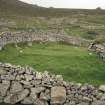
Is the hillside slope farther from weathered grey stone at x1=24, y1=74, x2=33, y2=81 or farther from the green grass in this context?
weathered grey stone at x1=24, y1=74, x2=33, y2=81

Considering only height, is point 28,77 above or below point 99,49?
above

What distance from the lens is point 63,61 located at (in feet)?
84.0

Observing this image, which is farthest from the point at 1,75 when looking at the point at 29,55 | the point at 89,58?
the point at 89,58

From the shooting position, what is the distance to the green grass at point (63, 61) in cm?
2316

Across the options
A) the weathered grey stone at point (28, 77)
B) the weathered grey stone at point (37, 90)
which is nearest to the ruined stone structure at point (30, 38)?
the weathered grey stone at point (28, 77)

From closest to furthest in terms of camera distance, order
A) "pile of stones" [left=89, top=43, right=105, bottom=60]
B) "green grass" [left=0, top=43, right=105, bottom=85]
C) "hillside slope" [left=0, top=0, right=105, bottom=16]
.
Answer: "green grass" [left=0, top=43, right=105, bottom=85]
"pile of stones" [left=89, top=43, right=105, bottom=60]
"hillside slope" [left=0, top=0, right=105, bottom=16]

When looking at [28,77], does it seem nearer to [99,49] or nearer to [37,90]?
[37,90]

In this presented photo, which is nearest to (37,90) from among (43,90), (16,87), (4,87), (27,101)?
(43,90)

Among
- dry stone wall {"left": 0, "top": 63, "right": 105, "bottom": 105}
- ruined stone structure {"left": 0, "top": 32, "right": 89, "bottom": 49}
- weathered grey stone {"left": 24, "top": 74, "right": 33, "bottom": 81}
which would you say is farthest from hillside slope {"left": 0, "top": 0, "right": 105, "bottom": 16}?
weathered grey stone {"left": 24, "top": 74, "right": 33, "bottom": 81}

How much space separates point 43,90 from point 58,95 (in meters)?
0.81

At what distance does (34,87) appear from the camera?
2062cm

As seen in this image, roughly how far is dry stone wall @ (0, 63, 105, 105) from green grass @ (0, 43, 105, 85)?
188 centimetres

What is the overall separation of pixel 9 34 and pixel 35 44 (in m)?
2.11

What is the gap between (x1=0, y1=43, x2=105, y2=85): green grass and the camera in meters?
23.2
